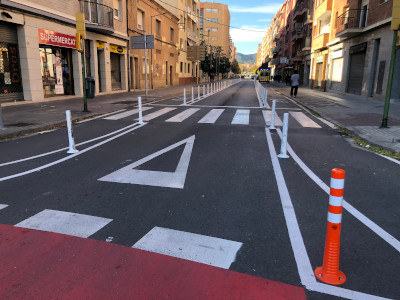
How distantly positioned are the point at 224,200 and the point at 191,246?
4.34ft

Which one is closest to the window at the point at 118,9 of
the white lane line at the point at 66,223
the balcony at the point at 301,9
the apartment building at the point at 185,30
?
the apartment building at the point at 185,30

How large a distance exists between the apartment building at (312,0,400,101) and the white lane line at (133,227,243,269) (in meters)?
19.8

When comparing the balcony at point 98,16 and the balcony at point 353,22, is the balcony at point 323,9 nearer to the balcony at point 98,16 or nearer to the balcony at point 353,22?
the balcony at point 353,22

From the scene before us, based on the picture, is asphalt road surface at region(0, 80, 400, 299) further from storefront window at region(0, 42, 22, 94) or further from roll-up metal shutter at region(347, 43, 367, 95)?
roll-up metal shutter at region(347, 43, 367, 95)

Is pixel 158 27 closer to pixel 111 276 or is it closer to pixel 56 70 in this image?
pixel 56 70

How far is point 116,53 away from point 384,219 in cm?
2658

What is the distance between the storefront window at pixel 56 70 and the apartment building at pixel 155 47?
9188mm

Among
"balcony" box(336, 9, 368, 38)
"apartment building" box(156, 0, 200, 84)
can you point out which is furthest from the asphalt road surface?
"apartment building" box(156, 0, 200, 84)

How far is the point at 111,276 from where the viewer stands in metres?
2.75

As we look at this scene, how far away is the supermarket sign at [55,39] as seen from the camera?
58.0 ft

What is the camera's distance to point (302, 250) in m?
3.20

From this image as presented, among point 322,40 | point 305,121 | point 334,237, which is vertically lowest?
point 305,121

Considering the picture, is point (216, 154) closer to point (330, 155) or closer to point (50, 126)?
point (330, 155)

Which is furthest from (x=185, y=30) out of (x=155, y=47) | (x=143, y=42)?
(x=143, y=42)
